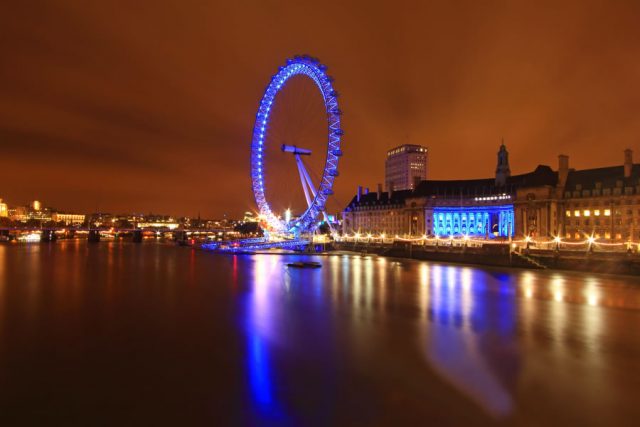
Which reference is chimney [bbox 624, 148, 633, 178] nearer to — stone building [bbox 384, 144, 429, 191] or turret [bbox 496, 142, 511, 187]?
turret [bbox 496, 142, 511, 187]

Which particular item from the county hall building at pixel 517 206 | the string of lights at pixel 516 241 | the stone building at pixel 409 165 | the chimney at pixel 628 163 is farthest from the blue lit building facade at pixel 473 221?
the stone building at pixel 409 165

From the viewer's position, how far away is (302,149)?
56.2 meters

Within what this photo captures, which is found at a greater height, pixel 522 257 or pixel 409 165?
pixel 409 165

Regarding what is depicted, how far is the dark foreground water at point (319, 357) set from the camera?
9.46 m

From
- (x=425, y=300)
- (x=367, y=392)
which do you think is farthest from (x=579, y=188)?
(x=367, y=392)

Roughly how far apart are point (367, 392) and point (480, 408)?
2.53m

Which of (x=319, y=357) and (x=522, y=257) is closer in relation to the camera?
(x=319, y=357)

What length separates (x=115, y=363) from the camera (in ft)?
41.2

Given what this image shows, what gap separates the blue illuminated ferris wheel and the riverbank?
13.1 metres

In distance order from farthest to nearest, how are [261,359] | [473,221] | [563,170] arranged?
[473,221], [563,170], [261,359]

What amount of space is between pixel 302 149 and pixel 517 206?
120 feet

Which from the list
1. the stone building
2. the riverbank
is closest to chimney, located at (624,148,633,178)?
the riverbank

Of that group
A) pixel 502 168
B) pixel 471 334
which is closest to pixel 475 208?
pixel 502 168

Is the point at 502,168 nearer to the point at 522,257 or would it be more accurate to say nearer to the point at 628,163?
the point at 628,163
